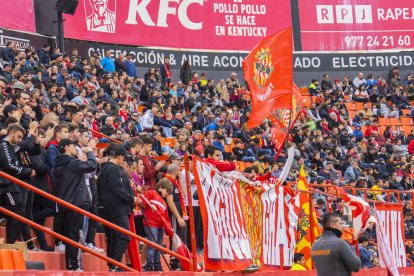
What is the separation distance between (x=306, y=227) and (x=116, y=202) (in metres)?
4.01

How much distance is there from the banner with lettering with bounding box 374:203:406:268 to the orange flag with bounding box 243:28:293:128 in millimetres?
2401

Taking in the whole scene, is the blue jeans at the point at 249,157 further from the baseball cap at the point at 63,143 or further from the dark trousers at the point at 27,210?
the dark trousers at the point at 27,210

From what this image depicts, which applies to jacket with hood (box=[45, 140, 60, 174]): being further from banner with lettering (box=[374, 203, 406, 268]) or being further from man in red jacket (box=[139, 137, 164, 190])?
banner with lettering (box=[374, 203, 406, 268])

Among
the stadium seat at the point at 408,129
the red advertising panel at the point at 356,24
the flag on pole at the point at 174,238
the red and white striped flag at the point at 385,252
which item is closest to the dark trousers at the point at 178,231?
the flag on pole at the point at 174,238

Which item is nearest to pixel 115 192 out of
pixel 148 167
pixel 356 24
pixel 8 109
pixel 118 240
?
pixel 118 240

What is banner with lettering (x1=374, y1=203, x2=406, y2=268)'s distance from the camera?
16.7 m

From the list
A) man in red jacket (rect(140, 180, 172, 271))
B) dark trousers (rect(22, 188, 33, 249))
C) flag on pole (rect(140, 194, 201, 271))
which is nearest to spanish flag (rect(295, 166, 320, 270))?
flag on pole (rect(140, 194, 201, 271))

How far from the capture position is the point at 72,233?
11836mm

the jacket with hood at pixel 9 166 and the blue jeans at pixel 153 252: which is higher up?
the jacket with hood at pixel 9 166

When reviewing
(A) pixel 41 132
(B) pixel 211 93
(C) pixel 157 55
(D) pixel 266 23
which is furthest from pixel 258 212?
(D) pixel 266 23

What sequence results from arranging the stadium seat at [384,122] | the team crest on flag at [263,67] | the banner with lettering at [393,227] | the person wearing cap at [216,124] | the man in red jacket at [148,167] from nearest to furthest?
the man in red jacket at [148,167], the team crest on flag at [263,67], the banner with lettering at [393,227], the person wearing cap at [216,124], the stadium seat at [384,122]

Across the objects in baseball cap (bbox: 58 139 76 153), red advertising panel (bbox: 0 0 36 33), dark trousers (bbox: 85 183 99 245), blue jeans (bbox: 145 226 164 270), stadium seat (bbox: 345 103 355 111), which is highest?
red advertising panel (bbox: 0 0 36 33)

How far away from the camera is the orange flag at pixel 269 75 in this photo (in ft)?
50.4

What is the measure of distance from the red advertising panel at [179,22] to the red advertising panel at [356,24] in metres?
1.13
